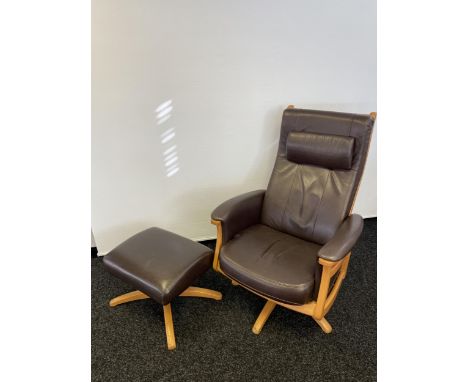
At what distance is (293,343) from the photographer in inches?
62.5

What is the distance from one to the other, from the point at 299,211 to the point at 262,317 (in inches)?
27.1

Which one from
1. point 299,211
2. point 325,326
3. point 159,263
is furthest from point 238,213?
point 325,326

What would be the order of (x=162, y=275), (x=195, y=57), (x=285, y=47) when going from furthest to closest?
(x=285, y=47)
(x=195, y=57)
(x=162, y=275)

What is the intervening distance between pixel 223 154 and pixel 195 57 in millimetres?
700

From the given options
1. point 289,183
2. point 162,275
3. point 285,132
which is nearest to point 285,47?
point 285,132

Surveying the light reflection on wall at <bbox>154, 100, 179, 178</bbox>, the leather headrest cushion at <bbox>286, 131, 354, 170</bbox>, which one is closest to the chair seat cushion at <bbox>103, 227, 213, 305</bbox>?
the light reflection on wall at <bbox>154, 100, 179, 178</bbox>

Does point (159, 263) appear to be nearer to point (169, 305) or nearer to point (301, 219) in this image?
point (169, 305)

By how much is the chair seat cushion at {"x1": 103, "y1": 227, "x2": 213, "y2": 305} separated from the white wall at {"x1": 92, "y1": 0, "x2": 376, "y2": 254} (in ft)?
1.70

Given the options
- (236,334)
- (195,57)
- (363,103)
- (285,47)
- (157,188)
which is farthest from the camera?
(363,103)

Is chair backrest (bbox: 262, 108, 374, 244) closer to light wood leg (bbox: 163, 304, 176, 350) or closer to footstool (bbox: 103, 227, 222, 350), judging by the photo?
footstool (bbox: 103, 227, 222, 350)

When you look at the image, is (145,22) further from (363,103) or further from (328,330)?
(328,330)

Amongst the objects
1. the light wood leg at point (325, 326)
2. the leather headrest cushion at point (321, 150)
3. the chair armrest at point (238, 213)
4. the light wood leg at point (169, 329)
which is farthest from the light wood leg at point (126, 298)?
the leather headrest cushion at point (321, 150)

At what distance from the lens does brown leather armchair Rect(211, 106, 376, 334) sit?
144cm
